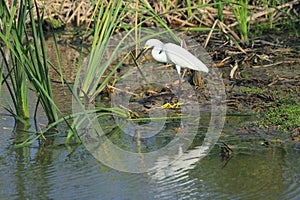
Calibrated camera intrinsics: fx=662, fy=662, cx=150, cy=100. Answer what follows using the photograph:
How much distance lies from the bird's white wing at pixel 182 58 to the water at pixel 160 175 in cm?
113

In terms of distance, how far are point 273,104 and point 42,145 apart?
1.86 metres

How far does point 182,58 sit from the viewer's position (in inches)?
214

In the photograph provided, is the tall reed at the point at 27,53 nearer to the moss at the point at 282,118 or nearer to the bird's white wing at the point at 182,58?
the bird's white wing at the point at 182,58


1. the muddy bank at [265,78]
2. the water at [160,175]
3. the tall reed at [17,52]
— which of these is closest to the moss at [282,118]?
the muddy bank at [265,78]

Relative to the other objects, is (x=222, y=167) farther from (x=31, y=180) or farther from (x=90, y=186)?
(x=31, y=180)

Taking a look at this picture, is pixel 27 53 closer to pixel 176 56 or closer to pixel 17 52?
pixel 17 52

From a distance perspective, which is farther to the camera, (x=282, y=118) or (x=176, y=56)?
(x=176, y=56)

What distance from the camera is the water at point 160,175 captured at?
344 cm

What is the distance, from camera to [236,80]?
239 inches

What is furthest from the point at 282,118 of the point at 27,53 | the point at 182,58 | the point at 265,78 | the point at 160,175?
the point at 27,53

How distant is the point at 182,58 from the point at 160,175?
1.86m

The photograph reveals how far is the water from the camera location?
11.3ft

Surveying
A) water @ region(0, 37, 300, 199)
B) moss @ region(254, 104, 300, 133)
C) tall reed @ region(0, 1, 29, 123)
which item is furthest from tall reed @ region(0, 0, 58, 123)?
moss @ region(254, 104, 300, 133)

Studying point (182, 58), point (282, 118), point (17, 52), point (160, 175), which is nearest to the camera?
point (160, 175)
